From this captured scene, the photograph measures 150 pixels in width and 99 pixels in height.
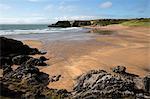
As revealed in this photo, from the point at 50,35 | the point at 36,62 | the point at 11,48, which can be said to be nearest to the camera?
the point at 36,62

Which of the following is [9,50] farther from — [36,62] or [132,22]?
[132,22]

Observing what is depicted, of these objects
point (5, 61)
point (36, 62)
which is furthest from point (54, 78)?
point (5, 61)

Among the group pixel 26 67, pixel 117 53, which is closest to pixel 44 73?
pixel 26 67

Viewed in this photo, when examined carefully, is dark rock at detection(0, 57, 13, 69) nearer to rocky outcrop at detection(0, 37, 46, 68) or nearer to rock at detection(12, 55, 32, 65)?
rocky outcrop at detection(0, 37, 46, 68)

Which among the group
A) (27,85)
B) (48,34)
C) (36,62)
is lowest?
(48,34)

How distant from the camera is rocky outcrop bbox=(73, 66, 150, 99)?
1032 centimetres

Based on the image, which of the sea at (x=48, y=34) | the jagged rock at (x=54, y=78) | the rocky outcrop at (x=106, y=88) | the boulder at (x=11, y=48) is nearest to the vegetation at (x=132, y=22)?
the sea at (x=48, y=34)

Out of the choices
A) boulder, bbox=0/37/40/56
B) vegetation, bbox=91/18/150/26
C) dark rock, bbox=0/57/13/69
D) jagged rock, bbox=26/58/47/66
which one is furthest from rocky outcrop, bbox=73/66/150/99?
vegetation, bbox=91/18/150/26

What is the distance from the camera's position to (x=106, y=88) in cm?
1065

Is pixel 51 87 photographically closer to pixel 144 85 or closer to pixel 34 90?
pixel 34 90

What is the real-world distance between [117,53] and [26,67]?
29.3ft

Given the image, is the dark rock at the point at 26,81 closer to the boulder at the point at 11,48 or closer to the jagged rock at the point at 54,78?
the jagged rock at the point at 54,78

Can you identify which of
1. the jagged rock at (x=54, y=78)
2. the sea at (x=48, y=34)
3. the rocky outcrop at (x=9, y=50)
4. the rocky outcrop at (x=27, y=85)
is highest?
the rocky outcrop at (x=9, y=50)

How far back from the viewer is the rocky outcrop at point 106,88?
10.3m
